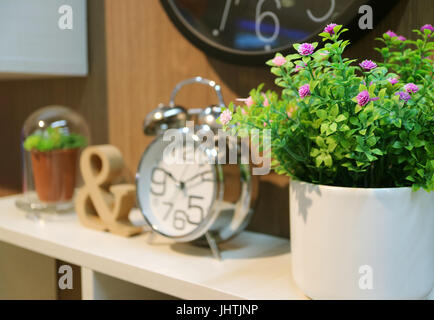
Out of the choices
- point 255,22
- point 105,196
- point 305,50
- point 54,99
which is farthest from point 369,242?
point 54,99

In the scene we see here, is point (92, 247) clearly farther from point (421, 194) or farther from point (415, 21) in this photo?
point (415, 21)

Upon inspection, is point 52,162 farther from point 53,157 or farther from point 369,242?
point 369,242

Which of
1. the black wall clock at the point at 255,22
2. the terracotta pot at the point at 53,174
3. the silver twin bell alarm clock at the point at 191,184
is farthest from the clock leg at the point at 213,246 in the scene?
the terracotta pot at the point at 53,174

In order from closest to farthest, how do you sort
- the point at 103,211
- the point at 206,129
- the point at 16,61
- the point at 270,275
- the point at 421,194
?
the point at 421,194
the point at 270,275
the point at 206,129
the point at 103,211
the point at 16,61

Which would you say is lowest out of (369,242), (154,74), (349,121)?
(369,242)

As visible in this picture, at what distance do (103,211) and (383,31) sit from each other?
713 mm

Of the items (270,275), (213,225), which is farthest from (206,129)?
(270,275)

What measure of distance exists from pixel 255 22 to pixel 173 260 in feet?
1.71

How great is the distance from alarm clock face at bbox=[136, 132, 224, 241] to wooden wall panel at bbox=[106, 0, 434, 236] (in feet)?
0.67

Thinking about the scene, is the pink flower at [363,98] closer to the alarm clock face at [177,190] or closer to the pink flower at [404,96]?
the pink flower at [404,96]

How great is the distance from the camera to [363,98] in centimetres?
53

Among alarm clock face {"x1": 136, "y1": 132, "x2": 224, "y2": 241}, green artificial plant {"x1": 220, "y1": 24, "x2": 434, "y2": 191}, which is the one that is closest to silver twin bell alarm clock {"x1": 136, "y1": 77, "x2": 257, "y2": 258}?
alarm clock face {"x1": 136, "y1": 132, "x2": 224, "y2": 241}

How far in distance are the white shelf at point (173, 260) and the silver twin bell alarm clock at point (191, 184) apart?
0.16 ft

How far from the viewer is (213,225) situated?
2.81ft
